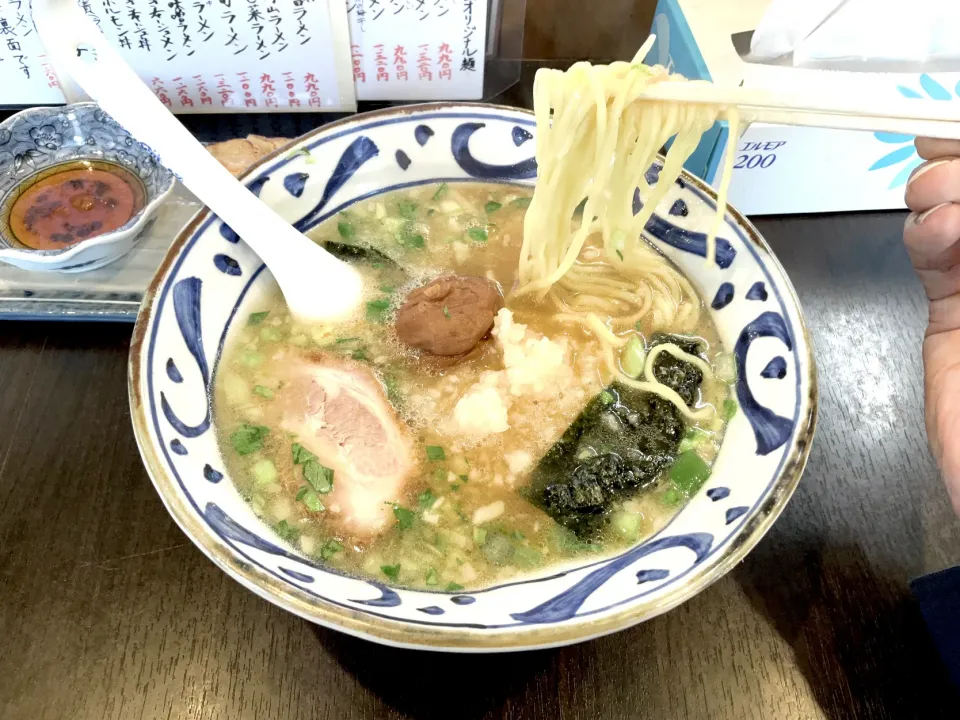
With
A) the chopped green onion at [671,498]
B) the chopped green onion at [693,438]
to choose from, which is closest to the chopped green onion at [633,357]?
A: the chopped green onion at [693,438]

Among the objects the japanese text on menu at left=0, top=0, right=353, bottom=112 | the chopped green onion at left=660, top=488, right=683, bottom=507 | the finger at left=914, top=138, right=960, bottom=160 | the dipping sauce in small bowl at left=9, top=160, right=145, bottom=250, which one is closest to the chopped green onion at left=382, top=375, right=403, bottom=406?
the chopped green onion at left=660, top=488, right=683, bottom=507

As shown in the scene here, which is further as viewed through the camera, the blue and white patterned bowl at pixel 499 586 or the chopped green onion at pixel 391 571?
the chopped green onion at pixel 391 571

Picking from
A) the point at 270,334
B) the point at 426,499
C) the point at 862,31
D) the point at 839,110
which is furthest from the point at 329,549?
the point at 862,31

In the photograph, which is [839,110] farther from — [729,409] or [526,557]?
[526,557]

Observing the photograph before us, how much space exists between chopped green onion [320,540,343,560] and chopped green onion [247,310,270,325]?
2.04 feet

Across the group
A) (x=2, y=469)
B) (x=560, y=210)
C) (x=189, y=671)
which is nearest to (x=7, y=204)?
(x=2, y=469)

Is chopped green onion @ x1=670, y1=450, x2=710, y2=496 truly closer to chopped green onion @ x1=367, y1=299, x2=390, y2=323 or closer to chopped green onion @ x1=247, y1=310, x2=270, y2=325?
chopped green onion @ x1=367, y1=299, x2=390, y2=323

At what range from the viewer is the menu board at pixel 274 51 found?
72.3 inches

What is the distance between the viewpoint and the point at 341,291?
A: 171cm

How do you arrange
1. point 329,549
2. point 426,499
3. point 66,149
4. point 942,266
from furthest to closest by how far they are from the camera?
1. point 66,149
2. point 942,266
3. point 426,499
4. point 329,549

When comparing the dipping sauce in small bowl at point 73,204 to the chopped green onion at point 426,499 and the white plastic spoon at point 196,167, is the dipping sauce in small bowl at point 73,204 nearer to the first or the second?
the white plastic spoon at point 196,167

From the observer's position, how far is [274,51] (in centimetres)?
194

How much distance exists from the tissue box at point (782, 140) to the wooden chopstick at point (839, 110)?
20.0 inches

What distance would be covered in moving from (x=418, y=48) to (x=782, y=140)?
3.64 feet
